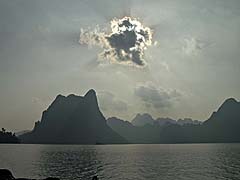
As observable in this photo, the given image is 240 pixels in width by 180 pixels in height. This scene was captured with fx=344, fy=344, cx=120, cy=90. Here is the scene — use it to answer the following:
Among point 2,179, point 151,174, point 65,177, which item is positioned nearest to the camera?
point 2,179

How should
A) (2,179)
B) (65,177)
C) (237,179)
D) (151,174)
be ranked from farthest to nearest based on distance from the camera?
(151,174) < (65,177) < (237,179) < (2,179)

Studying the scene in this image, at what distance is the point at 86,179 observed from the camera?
73.4 metres

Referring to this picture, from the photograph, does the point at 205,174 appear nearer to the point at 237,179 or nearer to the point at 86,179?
the point at 237,179

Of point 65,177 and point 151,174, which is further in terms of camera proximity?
point 151,174

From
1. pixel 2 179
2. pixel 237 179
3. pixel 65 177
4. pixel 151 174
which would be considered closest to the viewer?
pixel 2 179

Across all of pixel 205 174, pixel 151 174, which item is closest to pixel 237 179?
pixel 205 174

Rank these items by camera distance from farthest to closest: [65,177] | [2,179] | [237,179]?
1. [65,177]
2. [237,179]
3. [2,179]

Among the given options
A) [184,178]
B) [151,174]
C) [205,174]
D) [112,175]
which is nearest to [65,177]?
[112,175]

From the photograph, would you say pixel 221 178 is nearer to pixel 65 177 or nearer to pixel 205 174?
pixel 205 174

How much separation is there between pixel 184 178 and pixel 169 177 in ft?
13.5

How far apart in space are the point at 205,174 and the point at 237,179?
10.4 meters

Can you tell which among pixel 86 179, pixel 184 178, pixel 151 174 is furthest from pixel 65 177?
pixel 184 178

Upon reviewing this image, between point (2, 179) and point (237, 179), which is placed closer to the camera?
point (2, 179)

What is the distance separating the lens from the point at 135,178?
7475cm
